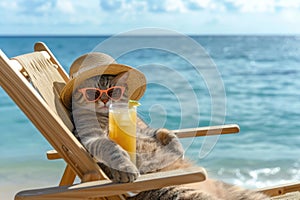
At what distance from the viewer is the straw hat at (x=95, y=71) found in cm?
240

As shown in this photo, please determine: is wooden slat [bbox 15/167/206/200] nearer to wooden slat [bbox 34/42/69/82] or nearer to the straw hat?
the straw hat

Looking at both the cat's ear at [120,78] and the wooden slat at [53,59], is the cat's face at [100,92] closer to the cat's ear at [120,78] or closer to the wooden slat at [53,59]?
the cat's ear at [120,78]

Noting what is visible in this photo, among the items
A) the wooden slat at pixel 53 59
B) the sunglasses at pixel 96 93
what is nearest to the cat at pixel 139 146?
the sunglasses at pixel 96 93

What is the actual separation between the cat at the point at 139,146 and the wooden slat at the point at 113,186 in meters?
0.16

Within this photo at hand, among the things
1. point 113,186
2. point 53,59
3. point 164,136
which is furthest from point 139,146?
point 53,59

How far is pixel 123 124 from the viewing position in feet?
6.95

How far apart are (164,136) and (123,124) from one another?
0.47 meters

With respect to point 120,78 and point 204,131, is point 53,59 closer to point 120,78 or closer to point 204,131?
point 120,78

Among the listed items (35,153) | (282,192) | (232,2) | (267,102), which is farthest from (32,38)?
(282,192)

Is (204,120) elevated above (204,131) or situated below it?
above

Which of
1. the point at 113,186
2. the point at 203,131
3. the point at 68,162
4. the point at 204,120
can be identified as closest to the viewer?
the point at 113,186

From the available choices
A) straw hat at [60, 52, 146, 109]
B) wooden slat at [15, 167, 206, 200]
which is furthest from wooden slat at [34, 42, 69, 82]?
wooden slat at [15, 167, 206, 200]

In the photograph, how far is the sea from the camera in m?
2.43

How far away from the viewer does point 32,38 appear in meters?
25.1
